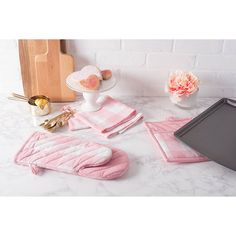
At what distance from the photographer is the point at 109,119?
1.12m

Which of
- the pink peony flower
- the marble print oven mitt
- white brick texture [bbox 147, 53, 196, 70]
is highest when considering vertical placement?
white brick texture [bbox 147, 53, 196, 70]

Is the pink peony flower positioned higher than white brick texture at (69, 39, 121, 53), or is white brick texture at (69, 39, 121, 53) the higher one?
white brick texture at (69, 39, 121, 53)

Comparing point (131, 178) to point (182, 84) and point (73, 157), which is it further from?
point (182, 84)

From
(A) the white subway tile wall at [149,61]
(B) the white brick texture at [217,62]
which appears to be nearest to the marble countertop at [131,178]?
(A) the white subway tile wall at [149,61]

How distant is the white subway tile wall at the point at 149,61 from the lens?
1.18 m

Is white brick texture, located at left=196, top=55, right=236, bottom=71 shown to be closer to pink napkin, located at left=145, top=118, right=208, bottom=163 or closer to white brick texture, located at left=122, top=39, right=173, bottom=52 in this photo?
white brick texture, located at left=122, top=39, right=173, bottom=52

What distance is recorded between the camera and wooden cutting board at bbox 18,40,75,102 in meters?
1.16

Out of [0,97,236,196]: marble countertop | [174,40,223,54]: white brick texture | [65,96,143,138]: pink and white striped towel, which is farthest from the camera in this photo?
[174,40,223,54]: white brick texture

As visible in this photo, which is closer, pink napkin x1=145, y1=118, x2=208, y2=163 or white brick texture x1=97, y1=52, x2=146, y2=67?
pink napkin x1=145, y1=118, x2=208, y2=163

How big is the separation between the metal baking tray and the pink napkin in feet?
0.06

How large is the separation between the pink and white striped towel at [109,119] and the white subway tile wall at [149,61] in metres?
0.14

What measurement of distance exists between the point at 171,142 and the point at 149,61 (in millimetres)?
364

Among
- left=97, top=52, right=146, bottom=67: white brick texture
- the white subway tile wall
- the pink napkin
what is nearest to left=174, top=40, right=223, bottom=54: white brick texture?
the white subway tile wall
